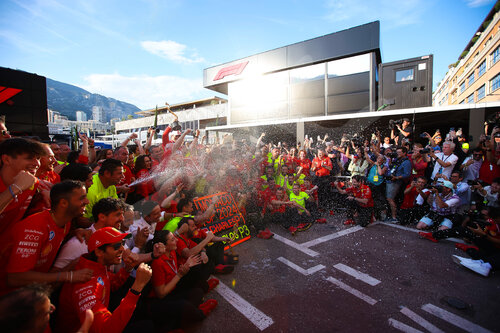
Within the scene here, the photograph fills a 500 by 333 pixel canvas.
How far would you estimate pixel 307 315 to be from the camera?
278 cm

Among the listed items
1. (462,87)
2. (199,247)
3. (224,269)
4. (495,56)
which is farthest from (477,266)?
(462,87)

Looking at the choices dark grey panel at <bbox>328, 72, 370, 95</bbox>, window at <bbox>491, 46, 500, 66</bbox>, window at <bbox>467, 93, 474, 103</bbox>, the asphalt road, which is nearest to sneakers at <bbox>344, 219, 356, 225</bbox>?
the asphalt road

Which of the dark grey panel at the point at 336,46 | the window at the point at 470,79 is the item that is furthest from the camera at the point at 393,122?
the window at the point at 470,79

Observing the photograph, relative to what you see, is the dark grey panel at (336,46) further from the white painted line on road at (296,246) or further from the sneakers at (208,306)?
the sneakers at (208,306)

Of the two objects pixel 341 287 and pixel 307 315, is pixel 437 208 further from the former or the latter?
pixel 307 315

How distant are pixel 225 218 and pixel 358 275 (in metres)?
2.62

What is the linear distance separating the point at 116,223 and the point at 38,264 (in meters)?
0.70

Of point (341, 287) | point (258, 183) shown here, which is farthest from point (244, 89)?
point (341, 287)

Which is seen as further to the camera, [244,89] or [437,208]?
[244,89]

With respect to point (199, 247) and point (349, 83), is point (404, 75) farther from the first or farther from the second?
point (199, 247)

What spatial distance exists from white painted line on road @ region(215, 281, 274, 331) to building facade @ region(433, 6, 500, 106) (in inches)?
1491

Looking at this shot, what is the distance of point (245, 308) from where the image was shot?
2936 millimetres

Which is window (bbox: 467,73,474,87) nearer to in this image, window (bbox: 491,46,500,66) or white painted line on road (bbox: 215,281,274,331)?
window (bbox: 491,46,500,66)

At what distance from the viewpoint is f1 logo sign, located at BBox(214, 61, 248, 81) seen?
25102 millimetres
